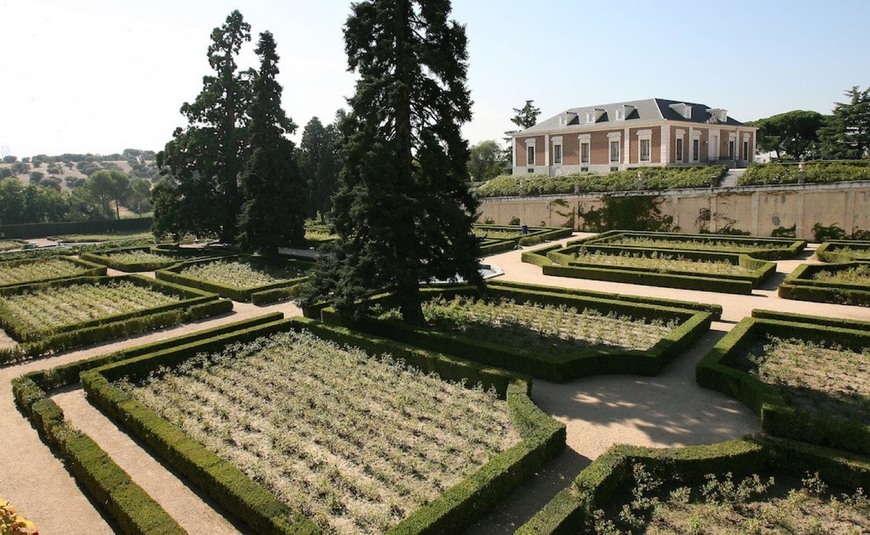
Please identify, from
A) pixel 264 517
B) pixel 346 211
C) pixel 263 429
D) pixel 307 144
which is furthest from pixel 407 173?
pixel 307 144

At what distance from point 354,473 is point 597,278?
17472mm

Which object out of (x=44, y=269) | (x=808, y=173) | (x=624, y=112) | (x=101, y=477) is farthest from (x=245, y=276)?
(x=624, y=112)

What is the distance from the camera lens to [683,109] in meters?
51.0

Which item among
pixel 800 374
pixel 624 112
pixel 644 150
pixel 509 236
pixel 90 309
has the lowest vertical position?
pixel 800 374

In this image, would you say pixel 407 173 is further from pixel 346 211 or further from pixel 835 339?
pixel 835 339

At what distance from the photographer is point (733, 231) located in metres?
35.5

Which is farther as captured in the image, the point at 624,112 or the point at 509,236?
the point at 624,112

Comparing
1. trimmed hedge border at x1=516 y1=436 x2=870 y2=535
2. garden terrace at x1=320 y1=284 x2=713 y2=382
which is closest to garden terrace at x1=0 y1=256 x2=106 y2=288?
garden terrace at x1=320 y1=284 x2=713 y2=382

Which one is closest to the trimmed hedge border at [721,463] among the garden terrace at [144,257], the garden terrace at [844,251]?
the garden terrace at [844,251]

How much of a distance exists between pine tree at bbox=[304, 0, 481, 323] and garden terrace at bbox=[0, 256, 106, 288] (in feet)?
59.8

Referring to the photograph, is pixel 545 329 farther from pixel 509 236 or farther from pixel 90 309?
pixel 509 236

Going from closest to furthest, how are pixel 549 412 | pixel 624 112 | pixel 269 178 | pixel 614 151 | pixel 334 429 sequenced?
pixel 334 429, pixel 549 412, pixel 269 178, pixel 614 151, pixel 624 112

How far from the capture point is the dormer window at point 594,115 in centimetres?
5219

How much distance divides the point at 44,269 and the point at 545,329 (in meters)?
29.5
